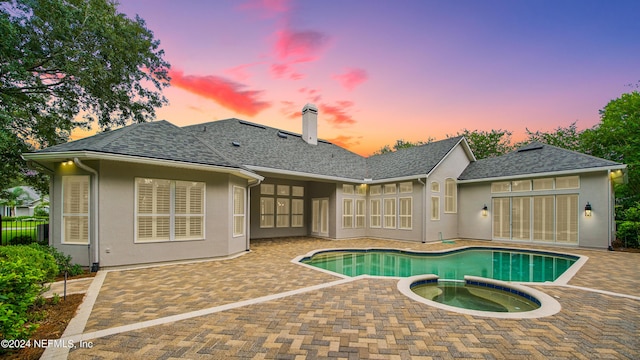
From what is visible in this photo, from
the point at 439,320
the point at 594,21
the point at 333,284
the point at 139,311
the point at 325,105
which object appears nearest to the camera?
the point at 439,320

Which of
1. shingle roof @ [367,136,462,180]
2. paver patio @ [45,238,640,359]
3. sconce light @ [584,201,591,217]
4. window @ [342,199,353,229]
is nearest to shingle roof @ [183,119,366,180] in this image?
shingle roof @ [367,136,462,180]

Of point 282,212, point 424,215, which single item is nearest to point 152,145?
point 282,212

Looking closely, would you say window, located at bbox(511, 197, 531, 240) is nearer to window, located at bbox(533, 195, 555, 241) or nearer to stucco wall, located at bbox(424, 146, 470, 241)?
window, located at bbox(533, 195, 555, 241)

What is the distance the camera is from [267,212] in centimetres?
1412

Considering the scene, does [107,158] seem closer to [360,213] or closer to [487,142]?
[360,213]

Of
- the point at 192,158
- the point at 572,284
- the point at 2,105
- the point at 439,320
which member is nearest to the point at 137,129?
the point at 192,158

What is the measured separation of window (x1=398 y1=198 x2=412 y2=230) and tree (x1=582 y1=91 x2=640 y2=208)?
13690mm

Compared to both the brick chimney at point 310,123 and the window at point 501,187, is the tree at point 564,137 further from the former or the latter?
the brick chimney at point 310,123

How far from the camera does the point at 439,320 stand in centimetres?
367

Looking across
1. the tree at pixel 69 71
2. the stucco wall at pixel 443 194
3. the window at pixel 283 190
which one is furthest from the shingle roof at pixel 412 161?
the tree at pixel 69 71

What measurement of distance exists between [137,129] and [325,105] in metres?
11.4

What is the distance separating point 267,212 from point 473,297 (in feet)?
34.3

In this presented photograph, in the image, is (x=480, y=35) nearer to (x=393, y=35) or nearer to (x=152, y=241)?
(x=393, y=35)

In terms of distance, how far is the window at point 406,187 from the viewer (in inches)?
497
